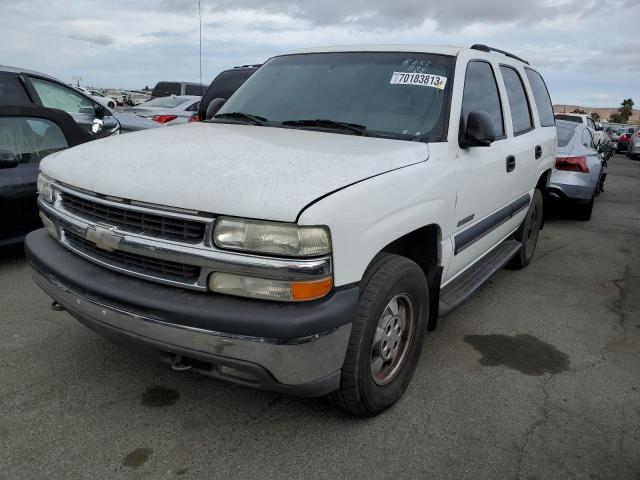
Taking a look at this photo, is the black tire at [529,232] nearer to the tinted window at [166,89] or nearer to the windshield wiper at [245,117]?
the windshield wiper at [245,117]

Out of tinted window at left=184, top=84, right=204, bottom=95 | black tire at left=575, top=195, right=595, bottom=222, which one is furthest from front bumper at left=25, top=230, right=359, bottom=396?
tinted window at left=184, top=84, right=204, bottom=95

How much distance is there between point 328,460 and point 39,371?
175 cm

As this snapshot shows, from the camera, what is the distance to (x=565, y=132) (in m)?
8.36

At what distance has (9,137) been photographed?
485 centimetres

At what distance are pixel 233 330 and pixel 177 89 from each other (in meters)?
19.9

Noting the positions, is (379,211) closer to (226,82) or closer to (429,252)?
(429,252)

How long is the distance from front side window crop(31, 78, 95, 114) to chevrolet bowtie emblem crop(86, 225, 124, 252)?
15.9ft

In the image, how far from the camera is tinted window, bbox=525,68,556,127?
522 cm

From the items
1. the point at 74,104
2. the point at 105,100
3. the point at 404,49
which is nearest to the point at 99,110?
the point at 74,104

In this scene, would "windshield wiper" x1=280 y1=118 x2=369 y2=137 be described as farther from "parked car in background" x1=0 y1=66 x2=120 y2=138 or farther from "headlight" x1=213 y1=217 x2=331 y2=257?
"parked car in background" x1=0 y1=66 x2=120 y2=138

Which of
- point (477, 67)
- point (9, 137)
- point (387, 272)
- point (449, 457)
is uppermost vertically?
point (477, 67)

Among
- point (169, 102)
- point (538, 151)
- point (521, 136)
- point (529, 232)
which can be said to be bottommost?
point (529, 232)

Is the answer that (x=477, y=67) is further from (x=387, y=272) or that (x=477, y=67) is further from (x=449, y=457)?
(x=449, y=457)

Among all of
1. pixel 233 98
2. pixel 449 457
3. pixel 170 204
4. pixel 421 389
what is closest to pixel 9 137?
pixel 233 98
